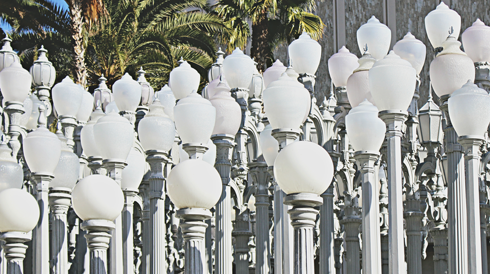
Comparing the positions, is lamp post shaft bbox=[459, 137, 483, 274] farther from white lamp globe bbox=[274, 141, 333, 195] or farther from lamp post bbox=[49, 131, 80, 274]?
lamp post bbox=[49, 131, 80, 274]

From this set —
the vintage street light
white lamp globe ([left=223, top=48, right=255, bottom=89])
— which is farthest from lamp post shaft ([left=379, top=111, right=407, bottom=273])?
white lamp globe ([left=223, top=48, right=255, bottom=89])

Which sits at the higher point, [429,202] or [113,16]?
[113,16]

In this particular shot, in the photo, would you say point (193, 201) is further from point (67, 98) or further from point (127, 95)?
point (127, 95)

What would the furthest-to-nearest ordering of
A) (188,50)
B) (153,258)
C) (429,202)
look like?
(188,50) → (429,202) → (153,258)

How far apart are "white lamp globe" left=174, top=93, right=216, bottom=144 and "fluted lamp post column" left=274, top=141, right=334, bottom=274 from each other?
4.23 feet

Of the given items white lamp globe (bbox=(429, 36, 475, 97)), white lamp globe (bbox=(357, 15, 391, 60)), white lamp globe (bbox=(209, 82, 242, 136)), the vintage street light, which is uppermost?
white lamp globe (bbox=(357, 15, 391, 60))

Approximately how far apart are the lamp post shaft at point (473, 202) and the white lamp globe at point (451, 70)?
0.80 meters

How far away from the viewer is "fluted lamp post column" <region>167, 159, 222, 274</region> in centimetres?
776

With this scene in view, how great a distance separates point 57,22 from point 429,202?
1291 centimetres

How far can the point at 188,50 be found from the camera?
2441 centimetres

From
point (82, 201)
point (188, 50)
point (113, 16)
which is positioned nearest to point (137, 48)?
point (113, 16)

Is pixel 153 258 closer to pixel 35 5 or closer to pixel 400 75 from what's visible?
pixel 400 75

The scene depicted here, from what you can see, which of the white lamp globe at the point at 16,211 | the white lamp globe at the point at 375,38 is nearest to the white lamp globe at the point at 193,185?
the white lamp globe at the point at 16,211

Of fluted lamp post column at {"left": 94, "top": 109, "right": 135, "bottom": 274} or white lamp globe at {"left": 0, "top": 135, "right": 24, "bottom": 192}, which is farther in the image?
white lamp globe at {"left": 0, "top": 135, "right": 24, "bottom": 192}
